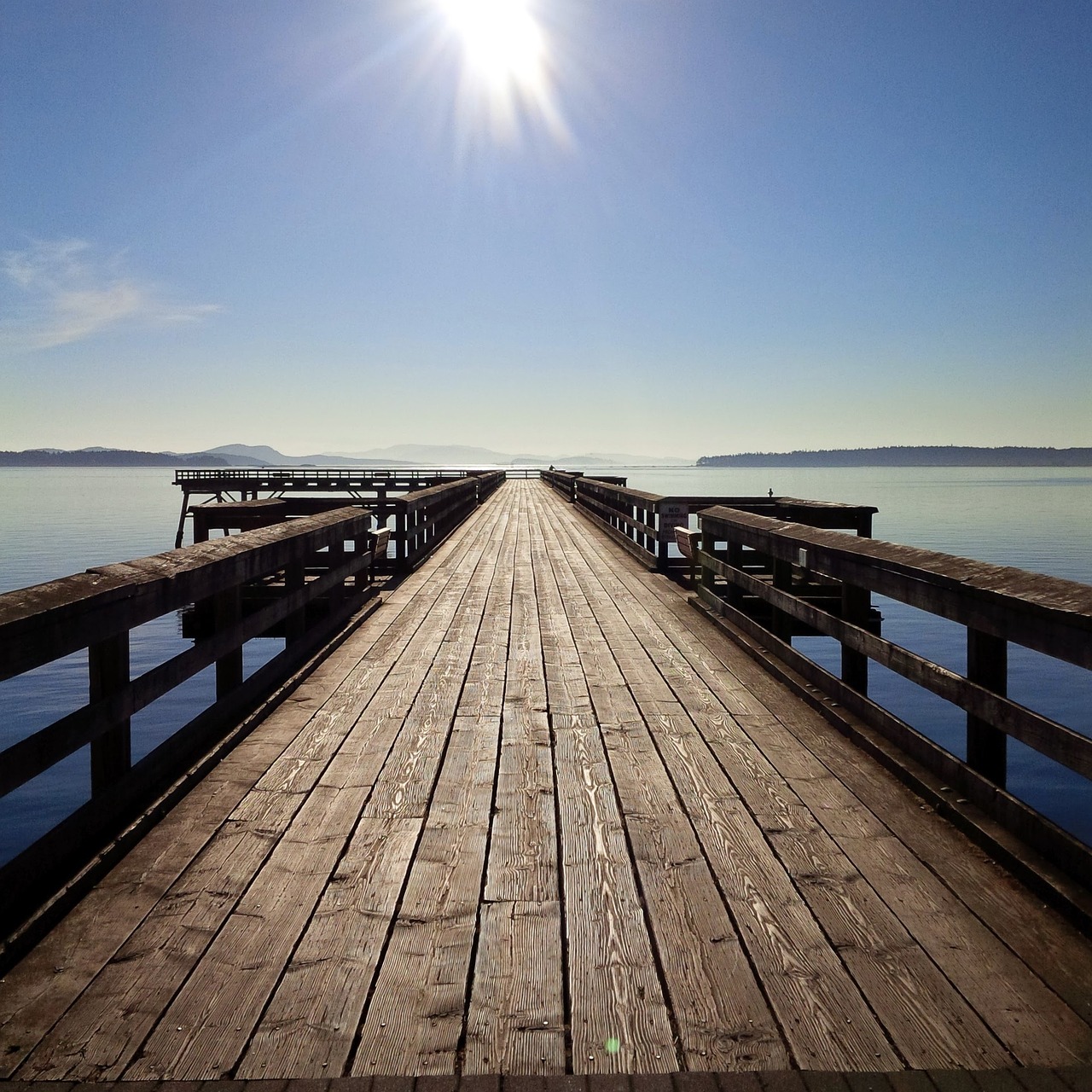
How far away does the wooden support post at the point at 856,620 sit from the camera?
443 centimetres

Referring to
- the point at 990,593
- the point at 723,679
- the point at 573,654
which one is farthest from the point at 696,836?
the point at 573,654

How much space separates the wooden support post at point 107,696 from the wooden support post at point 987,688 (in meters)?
3.02

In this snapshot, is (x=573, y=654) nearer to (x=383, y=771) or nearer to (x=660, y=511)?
(x=383, y=771)

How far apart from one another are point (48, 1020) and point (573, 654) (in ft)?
14.5

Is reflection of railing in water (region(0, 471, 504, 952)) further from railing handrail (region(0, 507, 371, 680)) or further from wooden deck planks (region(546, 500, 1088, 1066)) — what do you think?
wooden deck planks (region(546, 500, 1088, 1066))

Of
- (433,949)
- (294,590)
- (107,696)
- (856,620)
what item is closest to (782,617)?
(856,620)

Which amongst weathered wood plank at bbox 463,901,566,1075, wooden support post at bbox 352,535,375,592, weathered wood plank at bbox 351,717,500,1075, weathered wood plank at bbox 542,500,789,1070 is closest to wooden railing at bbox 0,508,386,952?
weathered wood plank at bbox 351,717,500,1075

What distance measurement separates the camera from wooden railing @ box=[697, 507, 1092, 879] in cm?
261

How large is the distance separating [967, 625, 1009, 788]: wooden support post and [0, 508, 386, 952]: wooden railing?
2.98 meters

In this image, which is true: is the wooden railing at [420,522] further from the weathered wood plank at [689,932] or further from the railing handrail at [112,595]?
the weathered wood plank at [689,932]

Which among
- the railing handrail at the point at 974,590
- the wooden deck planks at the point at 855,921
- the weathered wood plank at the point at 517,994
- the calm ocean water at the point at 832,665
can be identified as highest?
the railing handrail at the point at 974,590

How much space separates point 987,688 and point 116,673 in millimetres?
3141

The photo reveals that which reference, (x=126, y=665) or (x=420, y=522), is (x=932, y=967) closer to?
(x=126, y=665)

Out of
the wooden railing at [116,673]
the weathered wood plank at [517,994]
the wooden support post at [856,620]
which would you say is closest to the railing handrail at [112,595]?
the wooden railing at [116,673]
